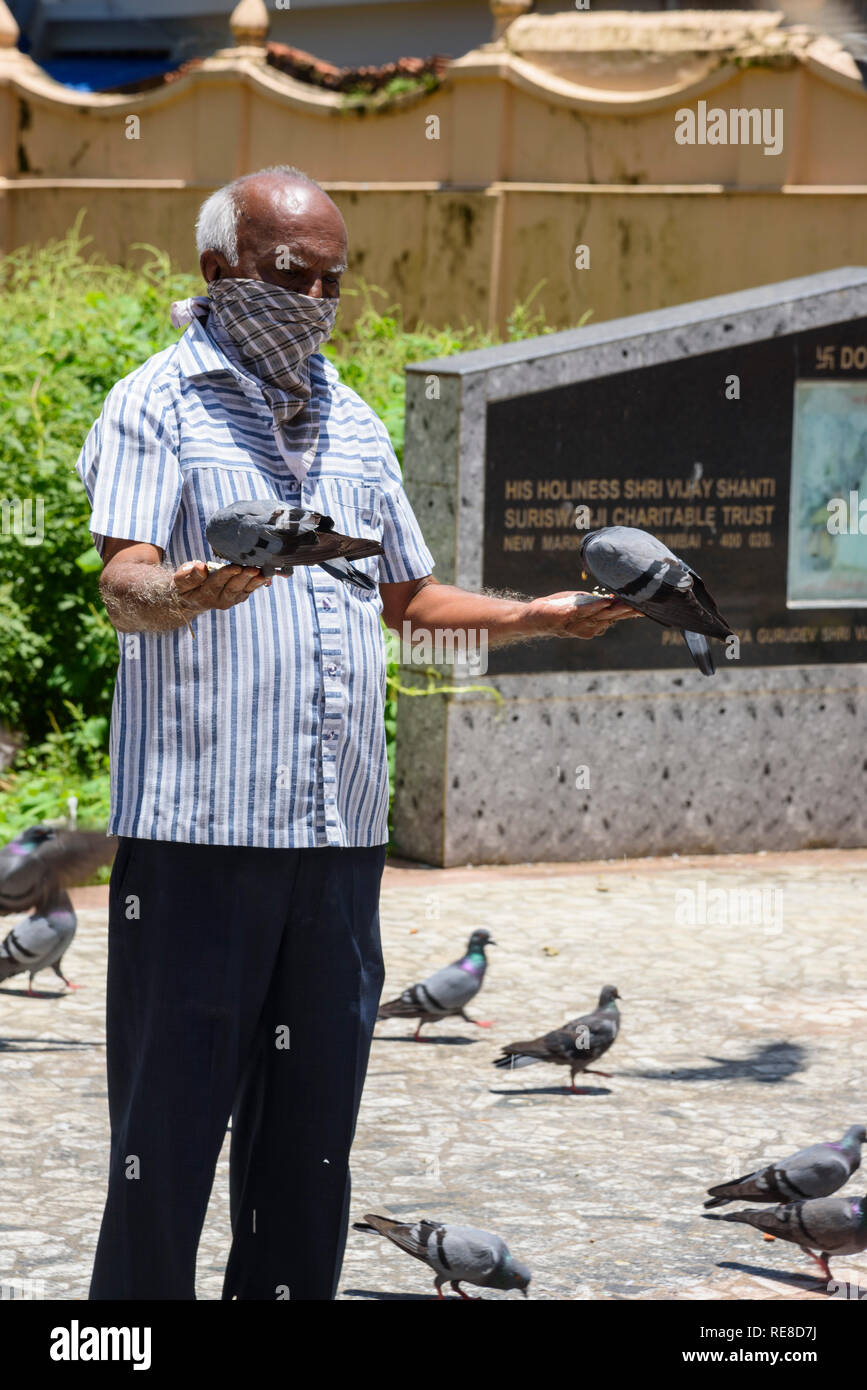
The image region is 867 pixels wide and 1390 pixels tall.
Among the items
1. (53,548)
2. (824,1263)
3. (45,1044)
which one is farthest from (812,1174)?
(53,548)

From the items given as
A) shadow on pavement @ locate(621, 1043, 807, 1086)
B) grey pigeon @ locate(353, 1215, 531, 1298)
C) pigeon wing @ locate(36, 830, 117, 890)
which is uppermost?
pigeon wing @ locate(36, 830, 117, 890)

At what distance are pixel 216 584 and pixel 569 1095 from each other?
126 inches

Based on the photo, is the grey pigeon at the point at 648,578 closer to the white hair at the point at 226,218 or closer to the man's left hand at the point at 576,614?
the man's left hand at the point at 576,614

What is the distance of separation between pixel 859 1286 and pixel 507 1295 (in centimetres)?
75

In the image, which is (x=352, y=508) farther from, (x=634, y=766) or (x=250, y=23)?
(x=250, y=23)

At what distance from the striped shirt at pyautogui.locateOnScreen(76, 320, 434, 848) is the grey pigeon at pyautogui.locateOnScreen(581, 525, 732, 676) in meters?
0.40

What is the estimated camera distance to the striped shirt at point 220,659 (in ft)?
9.72

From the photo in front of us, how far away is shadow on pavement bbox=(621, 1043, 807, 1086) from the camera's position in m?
5.64

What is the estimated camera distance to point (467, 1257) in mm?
3852

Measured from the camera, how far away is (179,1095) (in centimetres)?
300

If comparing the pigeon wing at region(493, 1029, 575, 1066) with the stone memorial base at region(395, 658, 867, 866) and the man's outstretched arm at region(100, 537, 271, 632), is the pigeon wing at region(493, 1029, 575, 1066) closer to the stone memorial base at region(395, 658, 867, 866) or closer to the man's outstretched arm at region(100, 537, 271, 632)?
the man's outstretched arm at region(100, 537, 271, 632)

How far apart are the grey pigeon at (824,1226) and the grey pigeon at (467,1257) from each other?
612 mm

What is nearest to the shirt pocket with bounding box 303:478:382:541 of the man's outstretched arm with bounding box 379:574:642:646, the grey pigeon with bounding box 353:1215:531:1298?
the man's outstretched arm with bounding box 379:574:642:646

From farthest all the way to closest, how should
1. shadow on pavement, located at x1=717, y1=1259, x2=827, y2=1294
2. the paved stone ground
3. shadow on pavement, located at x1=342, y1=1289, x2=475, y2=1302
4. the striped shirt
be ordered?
the paved stone ground
shadow on pavement, located at x1=717, y1=1259, x2=827, y2=1294
shadow on pavement, located at x1=342, y1=1289, x2=475, y2=1302
the striped shirt
